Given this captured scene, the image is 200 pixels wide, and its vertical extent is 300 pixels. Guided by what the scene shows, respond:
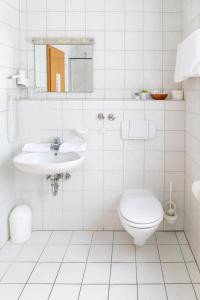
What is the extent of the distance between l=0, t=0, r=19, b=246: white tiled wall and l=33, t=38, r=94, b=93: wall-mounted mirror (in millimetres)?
229

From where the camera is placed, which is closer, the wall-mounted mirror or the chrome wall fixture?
the chrome wall fixture

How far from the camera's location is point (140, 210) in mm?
2447

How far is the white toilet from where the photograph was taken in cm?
231

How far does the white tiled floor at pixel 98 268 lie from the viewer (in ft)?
7.06

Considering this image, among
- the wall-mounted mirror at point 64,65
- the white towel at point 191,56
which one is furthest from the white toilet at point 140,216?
the wall-mounted mirror at point 64,65

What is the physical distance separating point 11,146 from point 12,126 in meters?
0.17

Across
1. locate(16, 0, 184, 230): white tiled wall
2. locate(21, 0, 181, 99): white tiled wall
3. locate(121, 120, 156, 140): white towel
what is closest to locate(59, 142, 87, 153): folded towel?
locate(16, 0, 184, 230): white tiled wall

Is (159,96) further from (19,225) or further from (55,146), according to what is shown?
(19,225)

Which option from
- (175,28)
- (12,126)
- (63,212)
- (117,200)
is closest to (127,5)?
(175,28)

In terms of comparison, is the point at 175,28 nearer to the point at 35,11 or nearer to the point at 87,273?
the point at 35,11

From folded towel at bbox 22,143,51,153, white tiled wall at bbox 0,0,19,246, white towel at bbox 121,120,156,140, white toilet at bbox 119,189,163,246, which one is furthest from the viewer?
white towel at bbox 121,120,156,140

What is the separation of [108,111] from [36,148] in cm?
68

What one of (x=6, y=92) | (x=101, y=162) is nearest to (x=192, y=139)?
(x=101, y=162)

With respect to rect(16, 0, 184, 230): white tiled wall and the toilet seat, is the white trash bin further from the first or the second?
the toilet seat
